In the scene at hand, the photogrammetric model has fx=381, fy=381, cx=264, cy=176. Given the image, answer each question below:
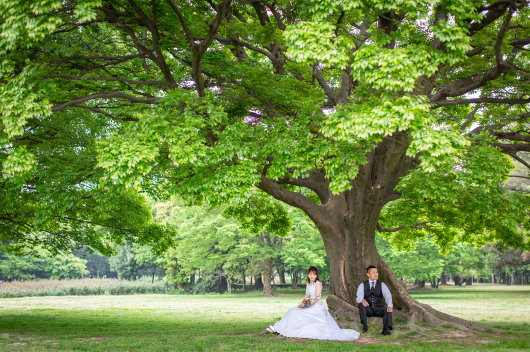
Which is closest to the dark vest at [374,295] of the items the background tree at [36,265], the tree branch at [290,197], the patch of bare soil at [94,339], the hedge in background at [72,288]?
the tree branch at [290,197]

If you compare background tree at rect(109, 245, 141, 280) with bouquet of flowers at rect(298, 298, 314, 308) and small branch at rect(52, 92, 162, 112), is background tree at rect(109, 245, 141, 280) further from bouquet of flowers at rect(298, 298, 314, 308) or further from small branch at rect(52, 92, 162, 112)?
bouquet of flowers at rect(298, 298, 314, 308)

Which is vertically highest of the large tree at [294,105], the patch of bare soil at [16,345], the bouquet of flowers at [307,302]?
the large tree at [294,105]

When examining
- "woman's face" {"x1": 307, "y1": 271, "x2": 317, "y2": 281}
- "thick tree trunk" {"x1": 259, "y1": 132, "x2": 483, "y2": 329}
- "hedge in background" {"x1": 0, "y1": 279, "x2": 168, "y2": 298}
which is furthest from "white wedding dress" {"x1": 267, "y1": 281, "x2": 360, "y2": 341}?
"hedge in background" {"x1": 0, "y1": 279, "x2": 168, "y2": 298}

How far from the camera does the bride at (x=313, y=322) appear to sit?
28.1 ft

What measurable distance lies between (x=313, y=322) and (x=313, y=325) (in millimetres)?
69

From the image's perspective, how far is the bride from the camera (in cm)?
855

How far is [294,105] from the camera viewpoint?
10.5 m

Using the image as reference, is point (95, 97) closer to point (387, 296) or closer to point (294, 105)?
point (294, 105)

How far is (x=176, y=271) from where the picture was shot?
45.0 metres

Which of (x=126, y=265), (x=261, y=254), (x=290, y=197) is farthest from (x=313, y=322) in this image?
(x=126, y=265)

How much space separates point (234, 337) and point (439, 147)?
6.88m

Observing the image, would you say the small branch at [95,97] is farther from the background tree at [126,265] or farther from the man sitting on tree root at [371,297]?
the background tree at [126,265]

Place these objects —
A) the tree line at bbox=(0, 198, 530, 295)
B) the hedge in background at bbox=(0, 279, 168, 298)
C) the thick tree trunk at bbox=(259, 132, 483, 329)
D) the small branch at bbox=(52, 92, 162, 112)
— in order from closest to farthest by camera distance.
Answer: the small branch at bbox=(52, 92, 162, 112)
the thick tree trunk at bbox=(259, 132, 483, 329)
the tree line at bbox=(0, 198, 530, 295)
the hedge in background at bbox=(0, 279, 168, 298)

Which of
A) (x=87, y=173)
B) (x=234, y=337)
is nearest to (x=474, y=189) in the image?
(x=234, y=337)
